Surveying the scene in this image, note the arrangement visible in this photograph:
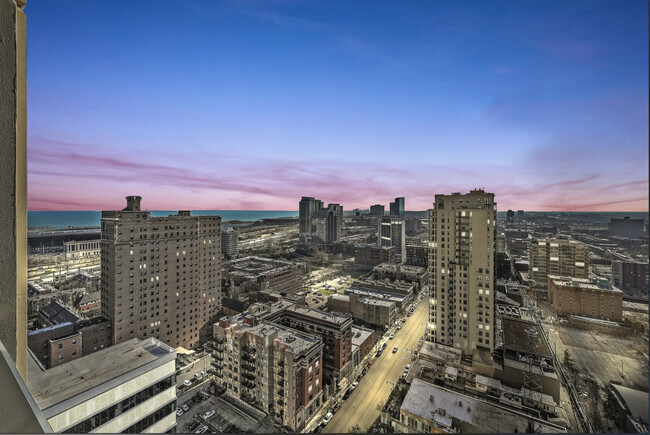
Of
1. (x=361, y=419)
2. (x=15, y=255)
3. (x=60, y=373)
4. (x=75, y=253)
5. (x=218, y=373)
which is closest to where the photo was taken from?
(x=15, y=255)

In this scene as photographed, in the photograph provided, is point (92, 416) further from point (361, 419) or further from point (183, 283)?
point (183, 283)

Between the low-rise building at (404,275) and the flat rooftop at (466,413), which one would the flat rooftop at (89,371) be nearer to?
the flat rooftop at (466,413)

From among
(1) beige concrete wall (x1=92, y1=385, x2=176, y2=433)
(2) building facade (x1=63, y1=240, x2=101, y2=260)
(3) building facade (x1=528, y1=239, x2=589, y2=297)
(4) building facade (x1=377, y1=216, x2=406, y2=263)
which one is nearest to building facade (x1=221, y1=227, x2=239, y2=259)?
(2) building facade (x1=63, y1=240, x2=101, y2=260)

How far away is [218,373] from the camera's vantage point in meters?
6.44

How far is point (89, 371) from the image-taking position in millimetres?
2768

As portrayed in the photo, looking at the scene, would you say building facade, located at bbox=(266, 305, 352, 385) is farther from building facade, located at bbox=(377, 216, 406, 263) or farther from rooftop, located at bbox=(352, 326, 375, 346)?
building facade, located at bbox=(377, 216, 406, 263)

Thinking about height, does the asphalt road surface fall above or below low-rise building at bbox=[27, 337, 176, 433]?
below

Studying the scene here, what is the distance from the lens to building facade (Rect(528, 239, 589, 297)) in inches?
462

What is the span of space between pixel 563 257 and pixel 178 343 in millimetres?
16892

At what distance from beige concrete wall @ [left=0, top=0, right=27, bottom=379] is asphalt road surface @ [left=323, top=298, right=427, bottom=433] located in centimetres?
580

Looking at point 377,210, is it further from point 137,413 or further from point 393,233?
point 137,413

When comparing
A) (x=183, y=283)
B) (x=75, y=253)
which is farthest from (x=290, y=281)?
(x=75, y=253)

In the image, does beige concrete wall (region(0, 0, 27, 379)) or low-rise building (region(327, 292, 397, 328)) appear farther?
low-rise building (region(327, 292, 397, 328))

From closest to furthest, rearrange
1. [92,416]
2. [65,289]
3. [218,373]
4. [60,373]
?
1. [92,416]
2. [60,373]
3. [218,373]
4. [65,289]
